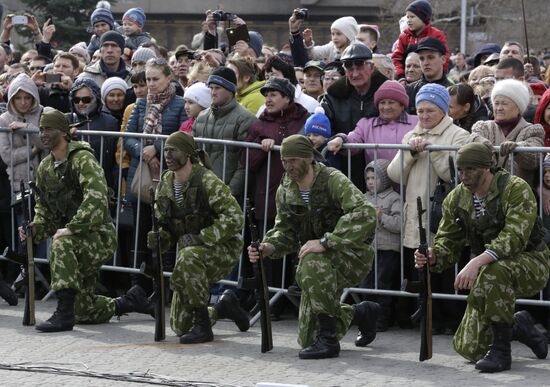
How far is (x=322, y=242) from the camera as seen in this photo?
29.3ft

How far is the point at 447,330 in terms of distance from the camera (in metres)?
9.96

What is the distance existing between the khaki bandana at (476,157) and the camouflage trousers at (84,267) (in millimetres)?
3220

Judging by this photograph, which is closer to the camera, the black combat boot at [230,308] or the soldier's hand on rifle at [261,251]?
the soldier's hand on rifle at [261,251]

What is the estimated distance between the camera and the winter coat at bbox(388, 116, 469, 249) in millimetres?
9758

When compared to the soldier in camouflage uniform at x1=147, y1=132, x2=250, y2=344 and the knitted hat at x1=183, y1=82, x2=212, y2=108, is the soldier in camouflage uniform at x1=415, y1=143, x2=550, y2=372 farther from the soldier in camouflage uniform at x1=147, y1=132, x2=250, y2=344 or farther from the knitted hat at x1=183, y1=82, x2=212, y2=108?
the knitted hat at x1=183, y1=82, x2=212, y2=108

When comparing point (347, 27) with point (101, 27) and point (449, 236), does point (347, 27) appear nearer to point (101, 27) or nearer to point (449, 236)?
point (101, 27)

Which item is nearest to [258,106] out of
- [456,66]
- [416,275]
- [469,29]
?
[416,275]

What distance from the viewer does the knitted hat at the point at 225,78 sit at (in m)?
10.8

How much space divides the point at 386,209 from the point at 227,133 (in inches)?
60.7

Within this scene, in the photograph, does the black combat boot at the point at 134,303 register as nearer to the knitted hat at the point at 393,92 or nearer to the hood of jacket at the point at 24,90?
the hood of jacket at the point at 24,90

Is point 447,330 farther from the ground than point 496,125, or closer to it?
closer to it

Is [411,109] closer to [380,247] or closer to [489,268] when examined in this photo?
[380,247]

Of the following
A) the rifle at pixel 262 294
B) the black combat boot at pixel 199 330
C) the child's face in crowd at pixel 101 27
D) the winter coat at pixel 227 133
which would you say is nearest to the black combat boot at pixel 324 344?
the rifle at pixel 262 294

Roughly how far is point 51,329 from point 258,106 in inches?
106
